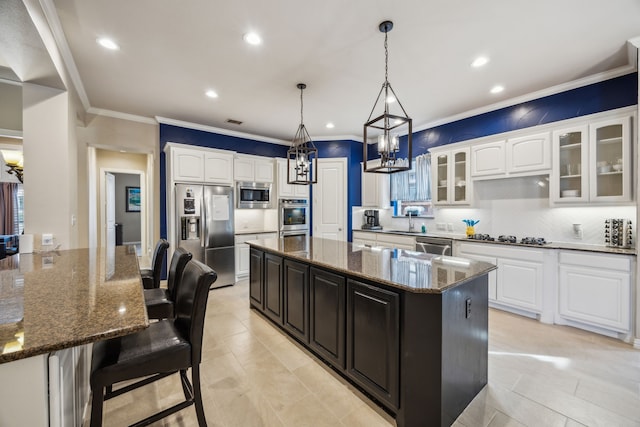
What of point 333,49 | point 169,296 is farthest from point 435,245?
point 169,296

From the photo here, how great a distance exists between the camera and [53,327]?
93 centimetres

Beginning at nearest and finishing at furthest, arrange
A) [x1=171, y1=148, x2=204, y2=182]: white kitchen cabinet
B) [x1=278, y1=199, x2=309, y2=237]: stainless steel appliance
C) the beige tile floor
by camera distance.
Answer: the beige tile floor, [x1=171, y1=148, x2=204, y2=182]: white kitchen cabinet, [x1=278, y1=199, x2=309, y2=237]: stainless steel appliance

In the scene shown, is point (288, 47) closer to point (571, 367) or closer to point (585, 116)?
point (585, 116)

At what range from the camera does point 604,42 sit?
2527mm

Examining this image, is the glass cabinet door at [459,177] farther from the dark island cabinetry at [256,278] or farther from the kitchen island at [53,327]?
the kitchen island at [53,327]

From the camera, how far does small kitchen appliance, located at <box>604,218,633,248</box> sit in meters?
2.96

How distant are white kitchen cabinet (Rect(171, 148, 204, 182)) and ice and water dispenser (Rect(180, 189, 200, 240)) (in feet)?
0.79

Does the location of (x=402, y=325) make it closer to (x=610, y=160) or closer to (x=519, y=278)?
(x=519, y=278)

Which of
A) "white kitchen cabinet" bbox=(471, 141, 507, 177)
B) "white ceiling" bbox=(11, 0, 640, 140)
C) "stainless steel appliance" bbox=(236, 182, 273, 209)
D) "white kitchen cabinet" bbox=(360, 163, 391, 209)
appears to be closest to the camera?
"white ceiling" bbox=(11, 0, 640, 140)

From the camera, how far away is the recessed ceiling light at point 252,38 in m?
2.42

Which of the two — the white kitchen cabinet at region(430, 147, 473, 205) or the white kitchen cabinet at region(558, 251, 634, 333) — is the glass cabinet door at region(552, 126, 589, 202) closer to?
the white kitchen cabinet at region(558, 251, 634, 333)

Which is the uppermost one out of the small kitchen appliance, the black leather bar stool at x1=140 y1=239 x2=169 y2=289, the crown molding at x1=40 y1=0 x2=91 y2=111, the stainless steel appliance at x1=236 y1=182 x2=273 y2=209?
the crown molding at x1=40 y1=0 x2=91 y2=111

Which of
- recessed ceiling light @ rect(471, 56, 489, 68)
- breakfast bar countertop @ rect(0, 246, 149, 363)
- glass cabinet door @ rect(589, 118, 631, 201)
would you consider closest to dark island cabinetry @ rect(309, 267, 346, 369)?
breakfast bar countertop @ rect(0, 246, 149, 363)

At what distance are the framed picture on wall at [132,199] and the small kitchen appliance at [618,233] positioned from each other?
10.6m
